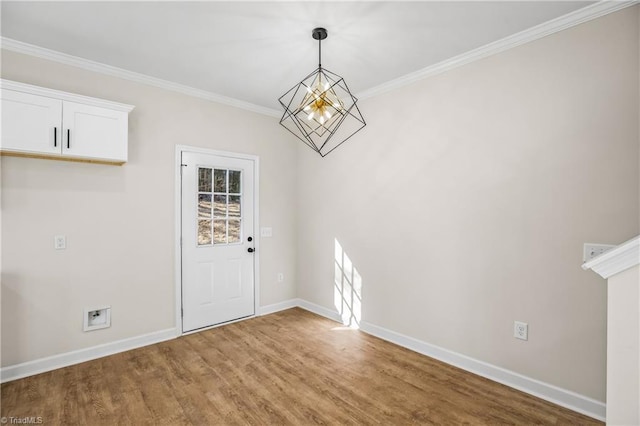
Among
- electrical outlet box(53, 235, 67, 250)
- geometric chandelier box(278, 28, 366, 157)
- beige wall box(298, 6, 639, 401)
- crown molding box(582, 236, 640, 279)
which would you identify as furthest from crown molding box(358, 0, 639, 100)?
electrical outlet box(53, 235, 67, 250)

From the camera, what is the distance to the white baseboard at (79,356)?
2.57 m

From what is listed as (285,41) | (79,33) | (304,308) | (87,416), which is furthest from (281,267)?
(79,33)

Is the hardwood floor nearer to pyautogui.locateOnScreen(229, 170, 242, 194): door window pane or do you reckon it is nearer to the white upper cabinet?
pyautogui.locateOnScreen(229, 170, 242, 194): door window pane

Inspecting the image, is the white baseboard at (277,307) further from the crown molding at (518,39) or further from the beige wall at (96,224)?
the crown molding at (518,39)

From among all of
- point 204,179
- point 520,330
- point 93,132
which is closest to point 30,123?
point 93,132

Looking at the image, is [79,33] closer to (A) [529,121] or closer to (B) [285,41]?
(B) [285,41]

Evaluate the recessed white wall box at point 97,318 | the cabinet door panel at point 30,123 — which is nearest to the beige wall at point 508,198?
the recessed white wall box at point 97,318

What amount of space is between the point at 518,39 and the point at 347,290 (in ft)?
9.59

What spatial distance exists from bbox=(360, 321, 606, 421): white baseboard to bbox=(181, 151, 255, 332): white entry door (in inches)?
72.3

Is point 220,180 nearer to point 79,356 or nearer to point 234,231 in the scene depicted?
point 234,231

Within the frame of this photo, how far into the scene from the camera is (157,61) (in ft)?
9.43

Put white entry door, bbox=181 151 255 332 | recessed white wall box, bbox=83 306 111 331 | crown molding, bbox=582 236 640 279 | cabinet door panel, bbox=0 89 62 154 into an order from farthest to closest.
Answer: white entry door, bbox=181 151 255 332 → recessed white wall box, bbox=83 306 111 331 → cabinet door panel, bbox=0 89 62 154 → crown molding, bbox=582 236 640 279

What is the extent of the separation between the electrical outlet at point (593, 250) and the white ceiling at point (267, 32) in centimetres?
160

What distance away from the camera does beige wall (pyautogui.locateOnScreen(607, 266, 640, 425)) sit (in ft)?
4.39
